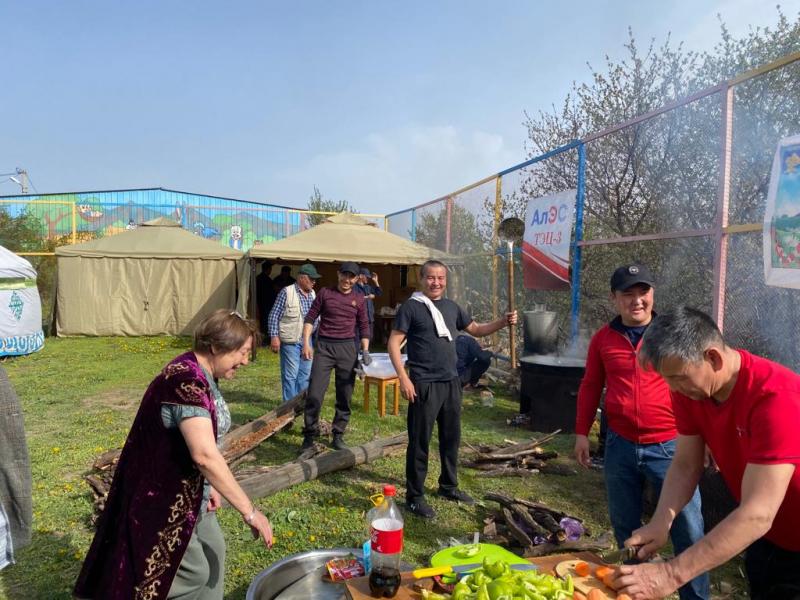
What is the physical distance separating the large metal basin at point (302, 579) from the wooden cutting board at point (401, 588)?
3.43 feet

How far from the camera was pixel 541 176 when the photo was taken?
905 centimetres

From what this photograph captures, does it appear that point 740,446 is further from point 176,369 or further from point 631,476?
point 176,369

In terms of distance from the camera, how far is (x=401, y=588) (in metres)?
1.96

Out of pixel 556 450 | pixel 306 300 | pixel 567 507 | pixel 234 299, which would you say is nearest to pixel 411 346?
pixel 567 507

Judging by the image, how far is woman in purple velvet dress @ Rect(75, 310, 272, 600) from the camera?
7.34 ft

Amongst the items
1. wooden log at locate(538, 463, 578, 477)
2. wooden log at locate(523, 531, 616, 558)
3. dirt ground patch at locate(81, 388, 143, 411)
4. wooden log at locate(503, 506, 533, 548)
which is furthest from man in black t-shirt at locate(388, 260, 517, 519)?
dirt ground patch at locate(81, 388, 143, 411)

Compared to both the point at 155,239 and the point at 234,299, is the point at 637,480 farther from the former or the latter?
the point at 155,239

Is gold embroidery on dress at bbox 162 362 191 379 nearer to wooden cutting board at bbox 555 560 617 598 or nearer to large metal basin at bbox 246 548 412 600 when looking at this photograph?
large metal basin at bbox 246 548 412 600

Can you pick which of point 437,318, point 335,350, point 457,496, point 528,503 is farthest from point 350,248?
point 528,503

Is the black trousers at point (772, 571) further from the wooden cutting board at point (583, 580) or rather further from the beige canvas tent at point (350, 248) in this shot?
the beige canvas tent at point (350, 248)

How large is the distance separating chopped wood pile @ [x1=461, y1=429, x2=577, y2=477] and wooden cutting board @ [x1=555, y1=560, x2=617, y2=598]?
11.1 feet

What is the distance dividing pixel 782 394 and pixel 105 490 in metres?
4.69

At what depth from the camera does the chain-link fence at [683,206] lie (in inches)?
197

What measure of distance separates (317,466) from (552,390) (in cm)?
301
